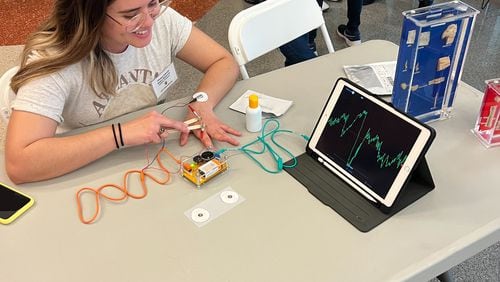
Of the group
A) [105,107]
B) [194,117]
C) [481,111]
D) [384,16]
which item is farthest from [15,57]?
[481,111]

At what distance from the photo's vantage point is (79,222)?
3.24 ft

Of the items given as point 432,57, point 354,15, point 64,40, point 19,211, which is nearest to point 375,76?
point 432,57

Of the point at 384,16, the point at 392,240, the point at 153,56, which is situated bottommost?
the point at 384,16

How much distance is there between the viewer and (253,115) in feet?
3.92

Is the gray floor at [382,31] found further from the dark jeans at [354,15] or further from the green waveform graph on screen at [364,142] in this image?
the green waveform graph on screen at [364,142]

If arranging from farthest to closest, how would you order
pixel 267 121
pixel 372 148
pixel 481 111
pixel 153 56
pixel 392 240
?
pixel 153 56 < pixel 267 121 < pixel 481 111 < pixel 372 148 < pixel 392 240

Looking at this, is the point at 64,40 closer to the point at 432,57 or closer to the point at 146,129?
the point at 146,129

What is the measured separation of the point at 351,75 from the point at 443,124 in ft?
1.02

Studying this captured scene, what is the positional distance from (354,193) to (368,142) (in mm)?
116

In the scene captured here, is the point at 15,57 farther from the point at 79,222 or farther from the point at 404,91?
the point at 404,91

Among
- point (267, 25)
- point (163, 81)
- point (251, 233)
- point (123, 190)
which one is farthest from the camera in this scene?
point (267, 25)

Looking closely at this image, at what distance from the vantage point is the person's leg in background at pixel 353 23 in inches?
114

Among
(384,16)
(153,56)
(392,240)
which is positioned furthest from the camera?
(384,16)

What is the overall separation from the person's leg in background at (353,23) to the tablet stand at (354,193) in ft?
6.63
